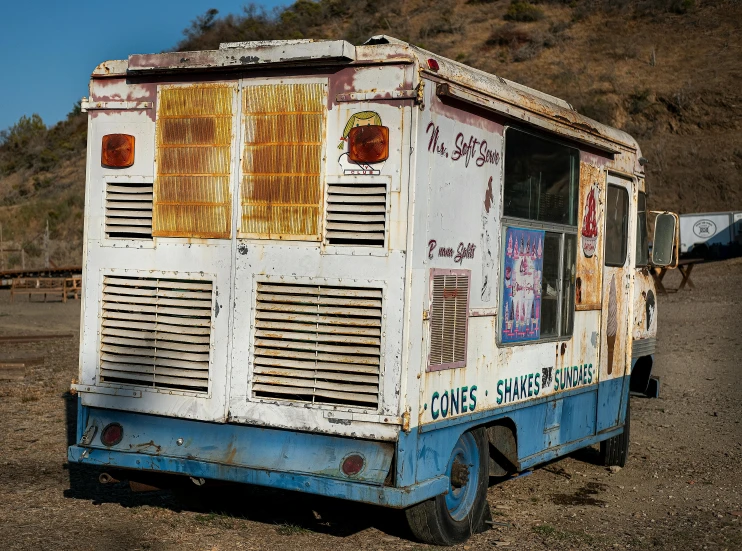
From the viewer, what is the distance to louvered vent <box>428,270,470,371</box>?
237 inches

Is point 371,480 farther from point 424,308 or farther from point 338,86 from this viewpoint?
point 338,86

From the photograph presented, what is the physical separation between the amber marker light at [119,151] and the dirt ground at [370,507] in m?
2.36

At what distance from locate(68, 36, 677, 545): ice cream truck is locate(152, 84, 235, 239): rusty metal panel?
13 millimetres

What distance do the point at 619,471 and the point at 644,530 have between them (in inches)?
83.5

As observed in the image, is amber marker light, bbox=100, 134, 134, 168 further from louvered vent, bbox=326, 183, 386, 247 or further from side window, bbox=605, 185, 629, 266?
side window, bbox=605, 185, 629, 266

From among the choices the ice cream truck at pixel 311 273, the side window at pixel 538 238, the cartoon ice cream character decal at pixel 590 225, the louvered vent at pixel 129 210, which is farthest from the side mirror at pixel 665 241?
the louvered vent at pixel 129 210

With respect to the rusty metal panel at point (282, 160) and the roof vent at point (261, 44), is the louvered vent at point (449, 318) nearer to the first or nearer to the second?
the rusty metal panel at point (282, 160)

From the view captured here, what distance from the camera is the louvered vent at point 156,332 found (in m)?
6.25

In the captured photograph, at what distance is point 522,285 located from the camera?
23.2 ft

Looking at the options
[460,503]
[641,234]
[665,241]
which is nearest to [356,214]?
[460,503]

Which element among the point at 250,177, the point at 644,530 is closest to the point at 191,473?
the point at 250,177

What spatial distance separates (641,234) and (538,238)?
2.63 meters

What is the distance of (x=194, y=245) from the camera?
629cm

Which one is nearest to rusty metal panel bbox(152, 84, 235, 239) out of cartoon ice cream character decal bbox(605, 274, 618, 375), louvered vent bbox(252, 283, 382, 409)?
louvered vent bbox(252, 283, 382, 409)
